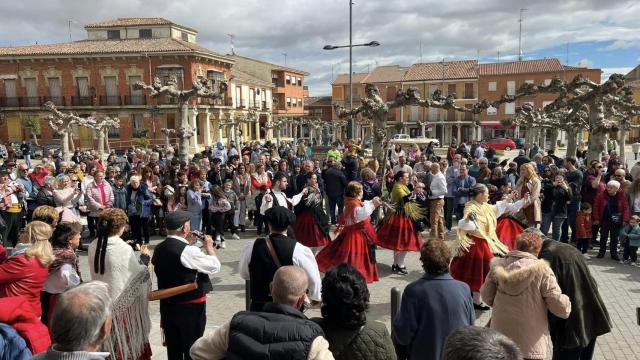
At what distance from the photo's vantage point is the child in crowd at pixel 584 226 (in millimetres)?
8922

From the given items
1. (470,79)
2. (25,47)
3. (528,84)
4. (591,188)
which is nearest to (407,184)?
(591,188)

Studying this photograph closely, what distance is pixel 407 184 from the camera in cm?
816

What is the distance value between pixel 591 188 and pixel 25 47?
46172 mm

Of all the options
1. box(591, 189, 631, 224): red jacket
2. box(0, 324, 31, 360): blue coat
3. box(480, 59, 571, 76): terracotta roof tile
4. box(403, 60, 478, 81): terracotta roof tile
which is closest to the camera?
box(0, 324, 31, 360): blue coat

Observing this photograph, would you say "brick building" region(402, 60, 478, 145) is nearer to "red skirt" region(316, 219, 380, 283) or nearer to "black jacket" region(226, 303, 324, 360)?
"red skirt" region(316, 219, 380, 283)

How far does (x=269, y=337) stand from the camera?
234cm

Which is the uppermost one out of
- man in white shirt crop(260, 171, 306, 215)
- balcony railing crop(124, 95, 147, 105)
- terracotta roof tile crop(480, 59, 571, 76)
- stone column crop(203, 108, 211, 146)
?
terracotta roof tile crop(480, 59, 571, 76)

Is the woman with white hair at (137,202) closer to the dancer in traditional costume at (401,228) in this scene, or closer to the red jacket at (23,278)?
the dancer in traditional costume at (401,228)

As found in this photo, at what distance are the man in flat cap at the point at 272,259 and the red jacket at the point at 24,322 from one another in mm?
1590

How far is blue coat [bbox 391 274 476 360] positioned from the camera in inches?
135

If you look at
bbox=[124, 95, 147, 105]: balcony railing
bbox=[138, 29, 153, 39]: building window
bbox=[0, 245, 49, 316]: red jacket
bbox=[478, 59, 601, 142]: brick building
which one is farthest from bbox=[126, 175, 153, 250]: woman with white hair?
bbox=[478, 59, 601, 142]: brick building

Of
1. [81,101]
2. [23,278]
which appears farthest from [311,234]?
[81,101]

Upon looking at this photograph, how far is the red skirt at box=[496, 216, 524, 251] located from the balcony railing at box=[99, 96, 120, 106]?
132ft

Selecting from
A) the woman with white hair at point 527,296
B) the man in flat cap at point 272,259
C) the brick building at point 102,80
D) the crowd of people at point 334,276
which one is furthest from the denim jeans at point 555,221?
the brick building at point 102,80
